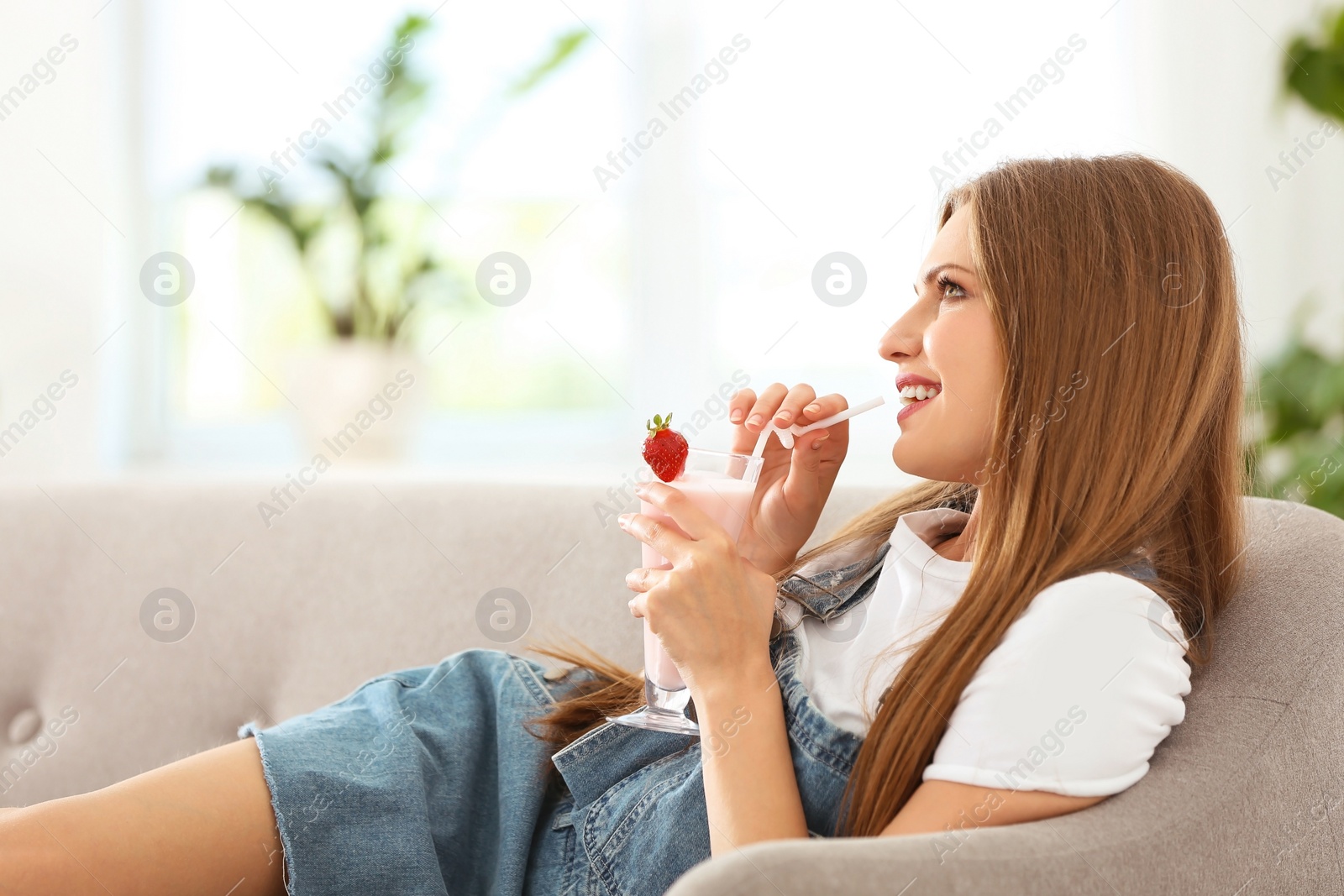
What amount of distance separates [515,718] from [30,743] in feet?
2.66

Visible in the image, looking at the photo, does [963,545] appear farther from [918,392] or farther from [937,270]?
[937,270]

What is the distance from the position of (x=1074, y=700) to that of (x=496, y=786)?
672mm

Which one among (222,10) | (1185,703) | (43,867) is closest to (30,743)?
(43,867)

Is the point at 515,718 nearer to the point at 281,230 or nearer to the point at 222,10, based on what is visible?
the point at 281,230

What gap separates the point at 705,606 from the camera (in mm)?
977

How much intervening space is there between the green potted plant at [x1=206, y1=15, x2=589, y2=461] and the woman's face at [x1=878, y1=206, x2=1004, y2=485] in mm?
1681

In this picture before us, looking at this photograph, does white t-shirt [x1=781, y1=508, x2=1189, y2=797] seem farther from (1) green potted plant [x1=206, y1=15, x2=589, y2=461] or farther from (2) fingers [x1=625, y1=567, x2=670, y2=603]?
(1) green potted plant [x1=206, y1=15, x2=589, y2=461]

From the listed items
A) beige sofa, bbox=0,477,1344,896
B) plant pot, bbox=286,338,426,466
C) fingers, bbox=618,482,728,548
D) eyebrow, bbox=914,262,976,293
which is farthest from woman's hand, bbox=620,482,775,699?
plant pot, bbox=286,338,426,466

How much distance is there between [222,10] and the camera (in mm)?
2811

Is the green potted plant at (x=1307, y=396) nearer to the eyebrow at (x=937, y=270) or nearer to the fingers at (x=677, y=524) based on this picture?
the eyebrow at (x=937, y=270)

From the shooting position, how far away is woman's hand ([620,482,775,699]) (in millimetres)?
972

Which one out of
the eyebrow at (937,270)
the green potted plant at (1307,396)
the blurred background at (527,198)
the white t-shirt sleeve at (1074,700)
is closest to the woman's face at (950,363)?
the eyebrow at (937,270)

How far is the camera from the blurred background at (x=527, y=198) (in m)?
2.29

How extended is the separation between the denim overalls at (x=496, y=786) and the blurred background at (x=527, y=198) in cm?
105
